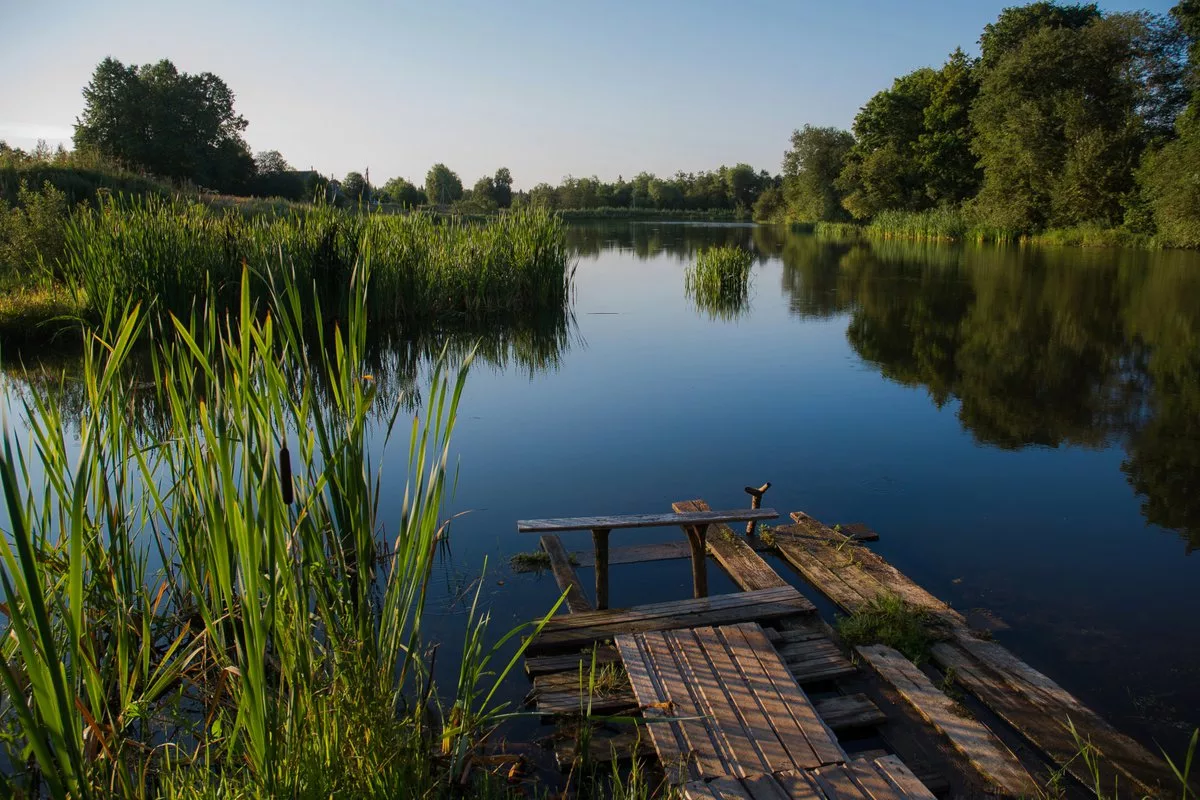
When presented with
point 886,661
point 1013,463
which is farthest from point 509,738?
point 1013,463

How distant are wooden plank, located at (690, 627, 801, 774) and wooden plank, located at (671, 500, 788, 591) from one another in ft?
3.02

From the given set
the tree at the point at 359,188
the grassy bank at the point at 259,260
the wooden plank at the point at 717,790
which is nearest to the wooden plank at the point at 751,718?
the wooden plank at the point at 717,790

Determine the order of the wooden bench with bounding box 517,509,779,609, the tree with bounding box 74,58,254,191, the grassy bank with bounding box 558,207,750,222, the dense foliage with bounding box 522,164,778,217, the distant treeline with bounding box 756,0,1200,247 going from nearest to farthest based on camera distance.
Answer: the wooden bench with bounding box 517,509,779,609 → the distant treeline with bounding box 756,0,1200,247 → the tree with bounding box 74,58,254,191 → the grassy bank with bounding box 558,207,750,222 → the dense foliage with bounding box 522,164,778,217

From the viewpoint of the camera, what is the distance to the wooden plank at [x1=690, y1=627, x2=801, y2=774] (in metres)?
2.85

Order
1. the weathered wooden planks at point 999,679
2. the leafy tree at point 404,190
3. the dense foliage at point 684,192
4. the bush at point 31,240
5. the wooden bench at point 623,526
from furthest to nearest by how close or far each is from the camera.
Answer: the dense foliage at point 684,192 → the leafy tree at point 404,190 → the bush at point 31,240 → the wooden bench at point 623,526 → the weathered wooden planks at point 999,679

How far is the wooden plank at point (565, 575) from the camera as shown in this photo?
435cm

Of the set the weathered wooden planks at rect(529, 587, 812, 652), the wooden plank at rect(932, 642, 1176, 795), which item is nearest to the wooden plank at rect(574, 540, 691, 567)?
the weathered wooden planks at rect(529, 587, 812, 652)

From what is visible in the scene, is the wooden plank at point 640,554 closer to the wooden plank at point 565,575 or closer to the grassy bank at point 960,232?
the wooden plank at point 565,575

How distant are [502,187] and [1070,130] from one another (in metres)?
45.9

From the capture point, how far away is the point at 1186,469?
696 centimetres

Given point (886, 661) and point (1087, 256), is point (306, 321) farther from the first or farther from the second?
point (1087, 256)

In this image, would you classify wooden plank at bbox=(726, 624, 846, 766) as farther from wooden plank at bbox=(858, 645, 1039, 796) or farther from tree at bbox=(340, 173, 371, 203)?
tree at bbox=(340, 173, 371, 203)

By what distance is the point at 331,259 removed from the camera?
10.8 meters

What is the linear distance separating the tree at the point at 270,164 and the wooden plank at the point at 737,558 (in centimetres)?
4628
